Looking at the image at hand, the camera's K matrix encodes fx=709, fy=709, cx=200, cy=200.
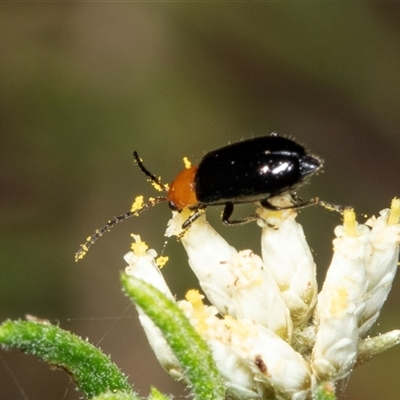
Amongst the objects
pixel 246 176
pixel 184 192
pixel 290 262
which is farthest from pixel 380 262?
pixel 184 192

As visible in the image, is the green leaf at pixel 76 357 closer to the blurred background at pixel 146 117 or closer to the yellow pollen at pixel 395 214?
the yellow pollen at pixel 395 214

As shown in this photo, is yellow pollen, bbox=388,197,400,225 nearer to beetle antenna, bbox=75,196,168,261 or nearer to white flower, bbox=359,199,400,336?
white flower, bbox=359,199,400,336

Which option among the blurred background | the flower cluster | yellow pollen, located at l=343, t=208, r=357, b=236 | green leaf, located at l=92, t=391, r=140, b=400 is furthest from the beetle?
the blurred background

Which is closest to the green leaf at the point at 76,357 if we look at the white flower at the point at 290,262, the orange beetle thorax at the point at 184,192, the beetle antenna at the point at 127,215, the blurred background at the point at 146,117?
the white flower at the point at 290,262

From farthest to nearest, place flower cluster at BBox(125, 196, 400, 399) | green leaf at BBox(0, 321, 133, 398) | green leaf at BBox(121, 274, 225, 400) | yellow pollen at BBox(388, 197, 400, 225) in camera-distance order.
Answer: yellow pollen at BBox(388, 197, 400, 225) → flower cluster at BBox(125, 196, 400, 399) → green leaf at BBox(0, 321, 133, 398) → green leaf at BBox(121, 274, 225, 400)

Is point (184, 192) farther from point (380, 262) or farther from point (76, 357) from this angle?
point (76, 357)

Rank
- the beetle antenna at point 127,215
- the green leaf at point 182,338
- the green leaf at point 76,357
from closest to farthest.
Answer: the green leaf at point 182,338, the green leaf at point 76,357, the beetle antenna at point 127,215

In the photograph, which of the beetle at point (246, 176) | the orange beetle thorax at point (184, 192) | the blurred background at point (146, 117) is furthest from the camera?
the blurred background at point (146, 117)
